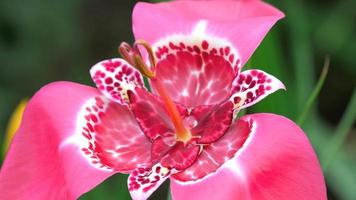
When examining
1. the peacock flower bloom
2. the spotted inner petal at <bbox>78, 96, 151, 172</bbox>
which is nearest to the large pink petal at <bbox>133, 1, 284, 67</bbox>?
the peacock flower bloom

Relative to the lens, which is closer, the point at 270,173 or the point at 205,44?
the point at 270,173

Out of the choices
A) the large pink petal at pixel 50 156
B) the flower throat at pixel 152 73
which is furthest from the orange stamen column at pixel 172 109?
the large pink petal at pixel 50 156

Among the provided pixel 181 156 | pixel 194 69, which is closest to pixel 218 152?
pixel 181 156

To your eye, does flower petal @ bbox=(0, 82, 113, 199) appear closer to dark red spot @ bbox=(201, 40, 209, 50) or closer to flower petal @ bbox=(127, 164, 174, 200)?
flower petal @ bbox=(127, 164, 174, 200)

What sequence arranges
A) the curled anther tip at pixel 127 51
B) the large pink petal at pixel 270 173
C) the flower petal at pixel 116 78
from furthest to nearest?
the flower petal at pixel 116 78, the curled anther tip at pixel 127 51, the large pink petal at pixel 270 173

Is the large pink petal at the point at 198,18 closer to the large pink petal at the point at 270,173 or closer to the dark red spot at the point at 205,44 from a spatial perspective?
the dark red spot at the point at 205,44

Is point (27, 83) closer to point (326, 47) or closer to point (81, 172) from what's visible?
point (326, 47)

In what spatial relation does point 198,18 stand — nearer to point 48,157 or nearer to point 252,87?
point 252,87
